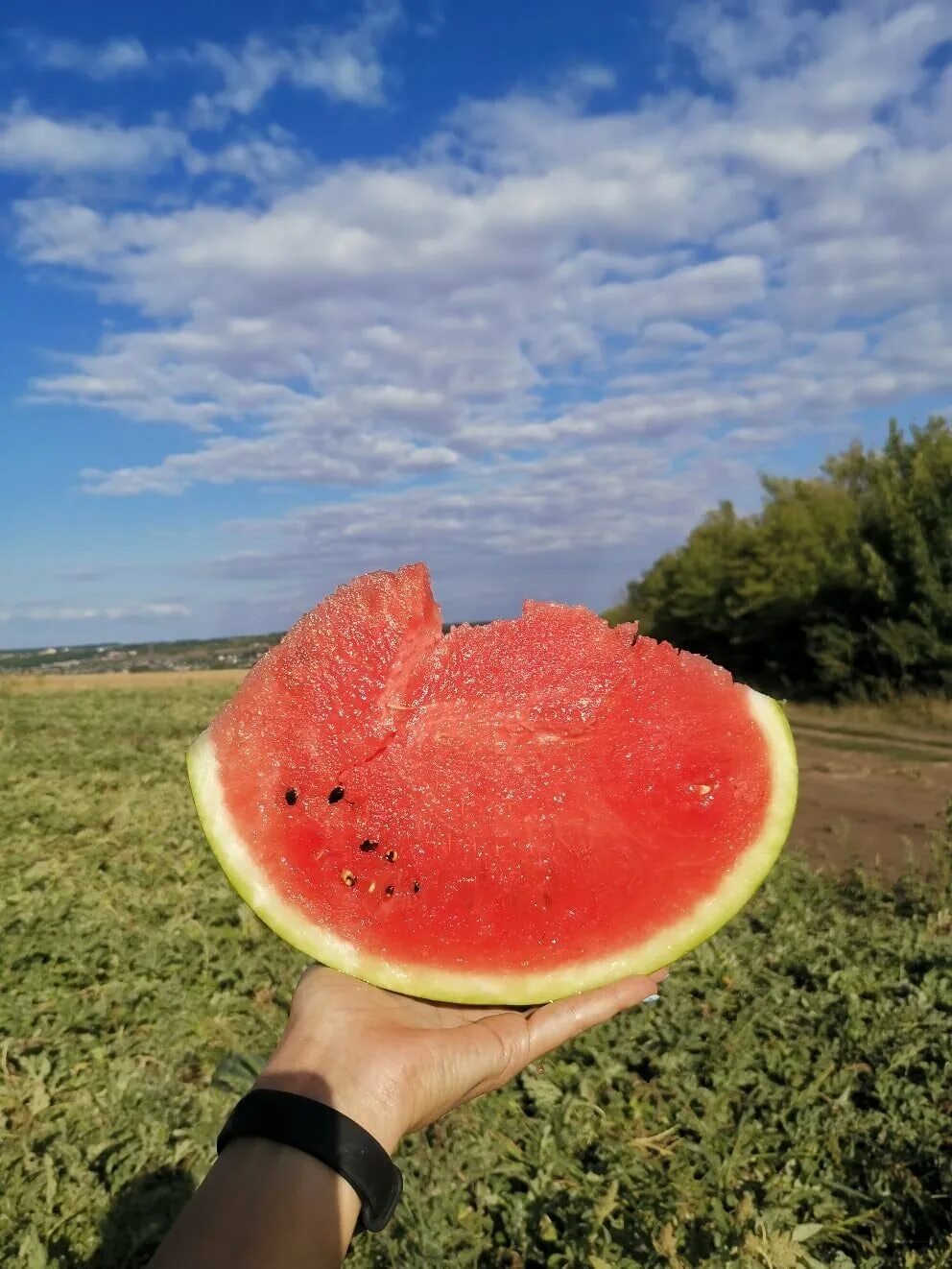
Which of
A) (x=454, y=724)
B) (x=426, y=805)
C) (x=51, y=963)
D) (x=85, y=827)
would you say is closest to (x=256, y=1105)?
(x=426, y=805)

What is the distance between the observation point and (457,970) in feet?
5.98

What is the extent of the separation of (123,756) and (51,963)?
368 cm

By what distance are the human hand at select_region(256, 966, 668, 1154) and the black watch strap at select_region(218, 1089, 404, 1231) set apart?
73mm

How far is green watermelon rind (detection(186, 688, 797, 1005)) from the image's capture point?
1.80 meters

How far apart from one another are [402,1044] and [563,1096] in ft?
5.82

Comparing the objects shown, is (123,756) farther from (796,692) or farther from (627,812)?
(796,692)

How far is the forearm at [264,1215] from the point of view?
1.30 meters

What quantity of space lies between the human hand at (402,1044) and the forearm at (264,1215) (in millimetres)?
145

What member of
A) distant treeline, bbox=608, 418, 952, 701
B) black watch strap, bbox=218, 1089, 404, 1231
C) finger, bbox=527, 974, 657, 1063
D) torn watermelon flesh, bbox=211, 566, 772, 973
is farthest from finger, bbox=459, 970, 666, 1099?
distant treeline, bbox=608, 418, 952, 701

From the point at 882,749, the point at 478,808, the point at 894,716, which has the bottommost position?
the point at 894,716

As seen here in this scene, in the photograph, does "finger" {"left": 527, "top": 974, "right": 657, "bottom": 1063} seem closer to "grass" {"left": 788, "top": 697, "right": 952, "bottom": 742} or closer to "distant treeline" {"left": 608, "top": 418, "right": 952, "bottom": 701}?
"grass" {"left": 788, "top": 697, "right": 952, "bottom": 742}

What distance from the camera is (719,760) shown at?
208 cm

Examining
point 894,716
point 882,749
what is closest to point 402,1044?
point 882,749

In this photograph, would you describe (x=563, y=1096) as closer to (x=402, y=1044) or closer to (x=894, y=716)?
(x=402, y=1044)
